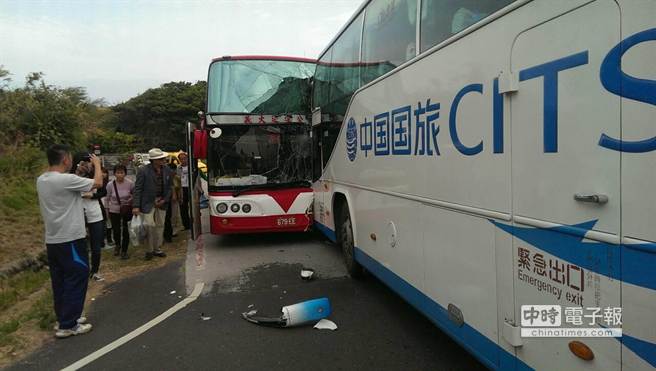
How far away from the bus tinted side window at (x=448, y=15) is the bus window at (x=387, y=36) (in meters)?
0.21

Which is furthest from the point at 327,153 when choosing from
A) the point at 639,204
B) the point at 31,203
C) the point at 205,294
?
the point at 31,203

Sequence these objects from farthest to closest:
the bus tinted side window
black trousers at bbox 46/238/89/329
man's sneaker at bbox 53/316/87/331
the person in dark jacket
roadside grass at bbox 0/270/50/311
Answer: the person in dark jacket, roadside grass at bbox 0/270/50/311, man's sneaker at bbox 53/316/87/331, black trousers at bbox 46/238/89/329, the bus tinted side window

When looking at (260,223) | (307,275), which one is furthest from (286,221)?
(307,275)

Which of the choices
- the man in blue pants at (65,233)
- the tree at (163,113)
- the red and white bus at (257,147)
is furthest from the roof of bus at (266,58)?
the tree at (163,113)

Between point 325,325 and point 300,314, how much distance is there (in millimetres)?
275

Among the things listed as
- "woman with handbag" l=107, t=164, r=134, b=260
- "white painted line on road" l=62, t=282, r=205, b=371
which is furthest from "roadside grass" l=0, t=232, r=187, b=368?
"white painted line on road" l=62, t=282, r=205, b=371

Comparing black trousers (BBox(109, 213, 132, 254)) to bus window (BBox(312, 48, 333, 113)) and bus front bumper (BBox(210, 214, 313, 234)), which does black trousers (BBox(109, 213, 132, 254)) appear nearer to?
bus front bumper (BBox(210, 214, 313, 234))

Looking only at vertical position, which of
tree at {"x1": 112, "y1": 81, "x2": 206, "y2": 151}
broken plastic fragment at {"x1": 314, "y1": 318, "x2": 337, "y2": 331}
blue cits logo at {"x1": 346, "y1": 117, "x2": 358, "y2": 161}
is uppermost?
tree at {"x1": 112, "y1": 81, "x2": 206, "y2": 151}

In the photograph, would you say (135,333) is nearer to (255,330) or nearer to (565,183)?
(255,330)

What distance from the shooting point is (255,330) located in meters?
4.54

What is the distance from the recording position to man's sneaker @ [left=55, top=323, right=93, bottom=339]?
15.1 feet

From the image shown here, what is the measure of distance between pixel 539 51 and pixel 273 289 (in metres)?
4.52

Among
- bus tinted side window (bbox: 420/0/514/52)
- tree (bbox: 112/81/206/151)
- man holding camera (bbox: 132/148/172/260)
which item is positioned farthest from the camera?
tree (bbox: 112/81/206/151)

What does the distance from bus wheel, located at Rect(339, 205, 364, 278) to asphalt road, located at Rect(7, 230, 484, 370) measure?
14 cm
